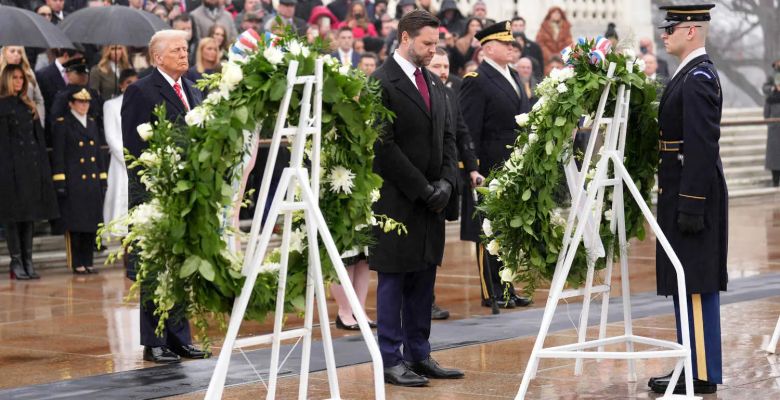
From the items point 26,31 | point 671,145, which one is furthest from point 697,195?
point 26,31

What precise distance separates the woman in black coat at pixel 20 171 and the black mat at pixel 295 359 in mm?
5246

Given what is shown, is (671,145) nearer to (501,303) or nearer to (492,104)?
(492,104)

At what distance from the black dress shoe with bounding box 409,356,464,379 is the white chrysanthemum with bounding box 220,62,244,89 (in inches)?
100

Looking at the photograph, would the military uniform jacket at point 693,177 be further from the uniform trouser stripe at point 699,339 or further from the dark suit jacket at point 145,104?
the dark suit jacket at point 145,104

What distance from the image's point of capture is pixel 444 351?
8570mm

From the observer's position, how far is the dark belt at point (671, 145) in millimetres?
7109

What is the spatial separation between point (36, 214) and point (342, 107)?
7980mm

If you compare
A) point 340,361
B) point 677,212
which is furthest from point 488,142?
point 677,212

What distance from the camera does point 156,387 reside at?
7.57 m

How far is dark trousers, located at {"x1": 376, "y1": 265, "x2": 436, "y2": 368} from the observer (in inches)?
299

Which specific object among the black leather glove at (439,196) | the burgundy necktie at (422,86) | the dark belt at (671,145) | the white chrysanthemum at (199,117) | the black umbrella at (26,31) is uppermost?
the black umbrella at (26,31)

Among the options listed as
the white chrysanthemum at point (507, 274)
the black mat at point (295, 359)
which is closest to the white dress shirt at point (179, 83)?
the black mat at point (295, 359)

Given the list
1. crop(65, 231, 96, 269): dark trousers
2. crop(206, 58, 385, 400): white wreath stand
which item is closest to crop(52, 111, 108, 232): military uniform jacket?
crop(65, 231, 96, 269): dark trousers

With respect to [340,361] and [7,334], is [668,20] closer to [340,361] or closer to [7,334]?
[340,361]
